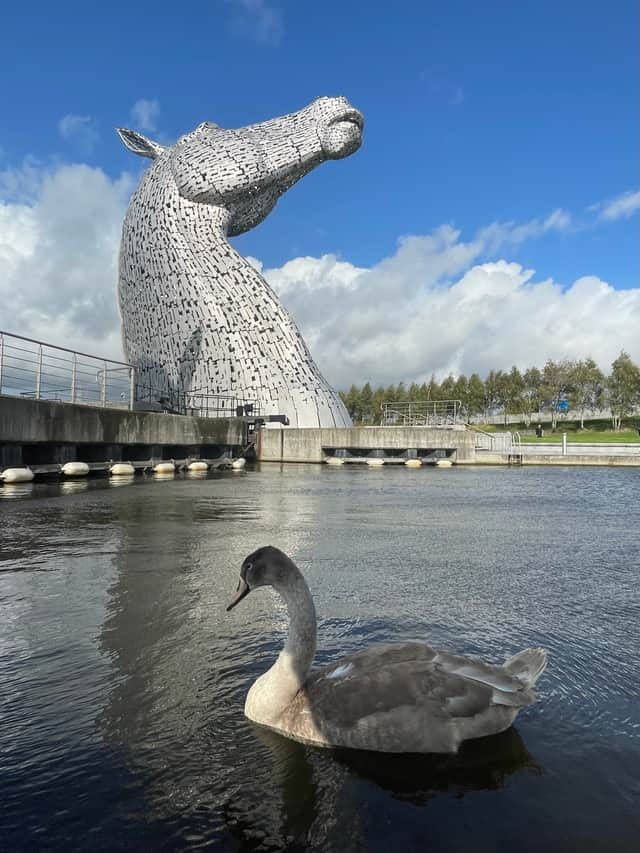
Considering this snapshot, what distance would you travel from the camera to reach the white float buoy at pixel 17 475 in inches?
552

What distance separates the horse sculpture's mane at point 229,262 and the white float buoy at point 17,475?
1501 cm

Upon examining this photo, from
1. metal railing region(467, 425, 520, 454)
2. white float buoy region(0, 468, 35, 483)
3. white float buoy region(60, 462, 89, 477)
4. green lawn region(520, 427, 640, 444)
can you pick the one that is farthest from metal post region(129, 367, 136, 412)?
green lawn region(520, 427, 640, 444)

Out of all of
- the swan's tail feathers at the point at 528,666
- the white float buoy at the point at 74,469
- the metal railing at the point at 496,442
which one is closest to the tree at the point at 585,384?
the metal railing at the point at 496,442

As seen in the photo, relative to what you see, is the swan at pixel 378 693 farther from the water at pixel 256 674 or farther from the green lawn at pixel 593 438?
the green lawn at pixel 593 438

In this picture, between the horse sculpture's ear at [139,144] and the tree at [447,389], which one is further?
the tree at [447,389]

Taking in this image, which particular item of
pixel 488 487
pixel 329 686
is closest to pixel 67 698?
pixel 329 686

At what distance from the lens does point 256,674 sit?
123 inches

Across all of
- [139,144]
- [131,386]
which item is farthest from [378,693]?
[139,144]

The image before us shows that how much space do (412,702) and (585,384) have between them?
83399mm

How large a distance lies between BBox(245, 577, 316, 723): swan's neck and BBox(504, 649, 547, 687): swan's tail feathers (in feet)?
3.05

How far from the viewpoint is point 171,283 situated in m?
30.8

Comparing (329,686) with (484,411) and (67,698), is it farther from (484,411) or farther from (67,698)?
(484,411)

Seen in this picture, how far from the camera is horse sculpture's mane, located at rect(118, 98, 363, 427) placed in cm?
2991

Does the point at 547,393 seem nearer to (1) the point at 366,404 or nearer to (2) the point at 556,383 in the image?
(2) the point at 556,383
